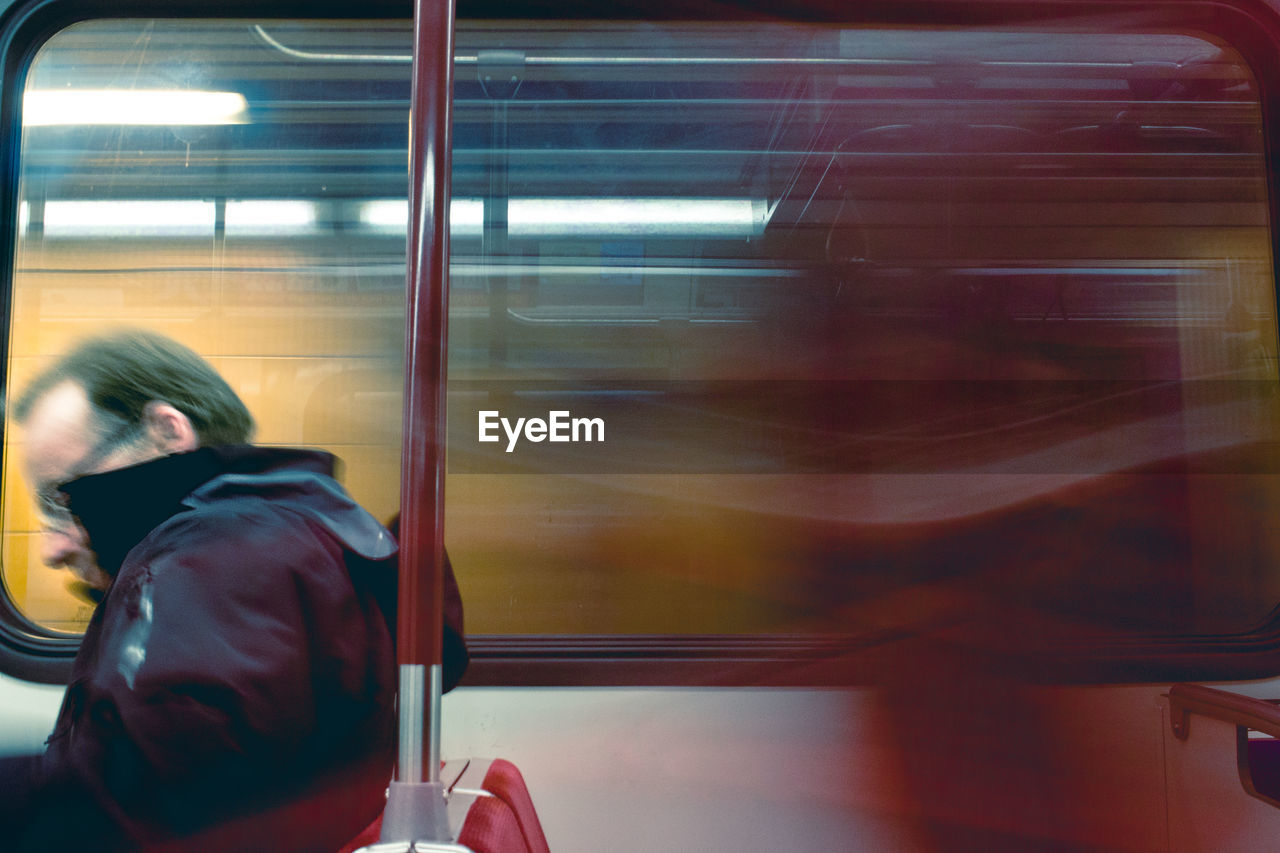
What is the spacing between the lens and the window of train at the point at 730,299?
1.68 m

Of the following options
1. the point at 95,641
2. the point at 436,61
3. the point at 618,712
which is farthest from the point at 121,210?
the point at 618,712

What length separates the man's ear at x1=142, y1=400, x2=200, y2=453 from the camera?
47.4 inches

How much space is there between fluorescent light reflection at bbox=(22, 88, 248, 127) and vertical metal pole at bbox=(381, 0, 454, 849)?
1.20 meters

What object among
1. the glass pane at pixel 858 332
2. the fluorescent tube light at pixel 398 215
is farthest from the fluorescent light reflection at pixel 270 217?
the glass pane at pixel 858 332

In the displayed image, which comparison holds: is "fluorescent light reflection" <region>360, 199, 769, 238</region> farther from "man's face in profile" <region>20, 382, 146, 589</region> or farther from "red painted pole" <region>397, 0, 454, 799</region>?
"red painted pole" <region>397, 0, 454, 799</region>

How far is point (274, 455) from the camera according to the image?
3.83 feet

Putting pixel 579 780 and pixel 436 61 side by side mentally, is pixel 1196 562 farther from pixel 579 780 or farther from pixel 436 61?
pixel 436 61

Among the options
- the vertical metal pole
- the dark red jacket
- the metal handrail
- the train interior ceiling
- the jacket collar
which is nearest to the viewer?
the vertical metal pole

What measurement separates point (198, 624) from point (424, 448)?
462mm

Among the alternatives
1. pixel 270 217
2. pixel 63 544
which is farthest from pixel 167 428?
pixel 270 217

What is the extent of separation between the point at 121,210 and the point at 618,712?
1.43 m

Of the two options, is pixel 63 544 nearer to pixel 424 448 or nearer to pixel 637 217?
pixel 424 448

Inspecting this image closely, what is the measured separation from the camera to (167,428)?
3.98 ft

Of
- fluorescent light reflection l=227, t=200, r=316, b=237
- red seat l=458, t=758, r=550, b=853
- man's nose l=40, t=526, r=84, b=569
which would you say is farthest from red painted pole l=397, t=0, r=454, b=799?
fluorescent light reflection l=227, t=200, r=316, b=237
